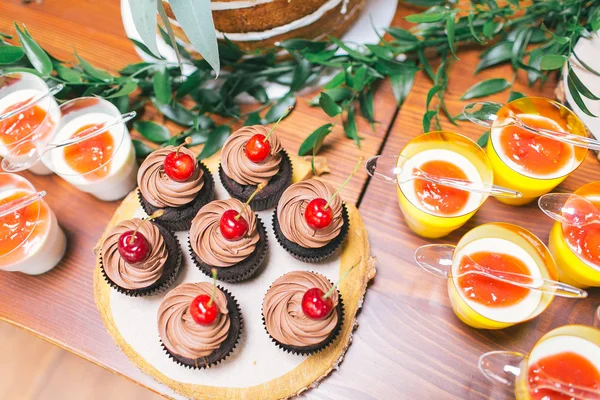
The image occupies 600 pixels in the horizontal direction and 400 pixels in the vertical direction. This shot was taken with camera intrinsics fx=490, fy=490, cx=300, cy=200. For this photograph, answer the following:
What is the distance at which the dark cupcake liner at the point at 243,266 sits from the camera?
4.91 feet

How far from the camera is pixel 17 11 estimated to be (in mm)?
2162

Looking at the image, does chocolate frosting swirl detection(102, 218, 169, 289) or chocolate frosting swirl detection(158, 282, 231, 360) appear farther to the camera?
chocolate frosting swirl detection(102, 218, 169, 289)

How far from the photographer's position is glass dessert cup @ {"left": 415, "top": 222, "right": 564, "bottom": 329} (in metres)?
1.36

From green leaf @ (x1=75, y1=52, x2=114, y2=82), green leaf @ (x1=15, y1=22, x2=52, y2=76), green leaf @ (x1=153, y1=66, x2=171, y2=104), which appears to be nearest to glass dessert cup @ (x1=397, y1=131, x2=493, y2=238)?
green leaf @ (x1=153, y1=66, x2=171, y2=104)

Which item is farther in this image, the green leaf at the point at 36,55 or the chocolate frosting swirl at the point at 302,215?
the green leaf at the point at 36,55

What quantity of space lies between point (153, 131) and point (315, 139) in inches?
24.3

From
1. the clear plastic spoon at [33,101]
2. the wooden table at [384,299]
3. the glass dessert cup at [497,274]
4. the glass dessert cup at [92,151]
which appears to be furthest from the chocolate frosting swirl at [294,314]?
the clear plastic spoon at [33,101]

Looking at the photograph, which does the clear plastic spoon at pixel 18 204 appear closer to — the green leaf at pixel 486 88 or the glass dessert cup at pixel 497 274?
the glass dessert cup at pixel 497 274

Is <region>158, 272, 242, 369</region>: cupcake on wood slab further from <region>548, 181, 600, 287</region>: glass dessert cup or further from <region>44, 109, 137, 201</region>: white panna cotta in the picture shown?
<region>548, 181, 600, 287</region>: glass dessert cup

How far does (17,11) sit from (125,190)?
3.53 ft

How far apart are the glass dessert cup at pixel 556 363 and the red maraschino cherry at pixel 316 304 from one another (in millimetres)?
480

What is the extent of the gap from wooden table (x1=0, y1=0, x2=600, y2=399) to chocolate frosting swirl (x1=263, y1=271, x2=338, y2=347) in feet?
0.80

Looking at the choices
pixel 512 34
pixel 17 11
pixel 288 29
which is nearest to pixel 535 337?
pixel 512 34

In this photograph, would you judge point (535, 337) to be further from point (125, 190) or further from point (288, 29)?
point (125, 190)
